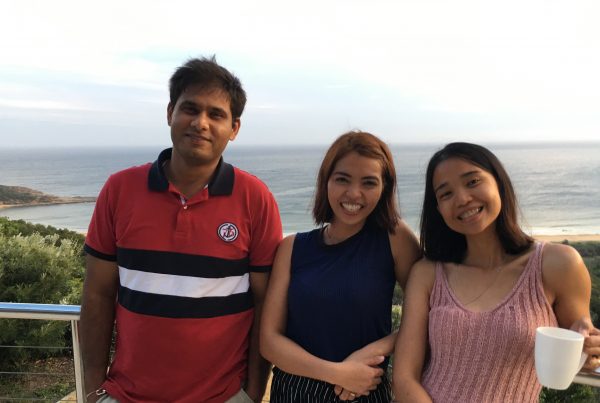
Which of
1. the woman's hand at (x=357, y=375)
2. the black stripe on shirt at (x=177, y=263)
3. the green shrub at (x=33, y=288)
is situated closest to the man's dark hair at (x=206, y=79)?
the black stripe on shirt at (x=177, y=263)

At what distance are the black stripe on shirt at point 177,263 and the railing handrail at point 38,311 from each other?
404 millimetres

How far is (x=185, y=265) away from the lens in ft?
7.06

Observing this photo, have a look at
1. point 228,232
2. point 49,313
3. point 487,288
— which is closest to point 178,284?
point 228,232

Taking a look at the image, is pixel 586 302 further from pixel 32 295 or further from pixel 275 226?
pixel 32 295

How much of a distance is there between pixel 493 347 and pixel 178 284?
135 cm

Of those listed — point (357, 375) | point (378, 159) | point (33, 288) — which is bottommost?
point (33, 288)

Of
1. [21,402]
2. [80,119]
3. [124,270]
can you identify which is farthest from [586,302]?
[80,119]

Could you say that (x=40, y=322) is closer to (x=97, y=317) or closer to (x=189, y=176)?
(x=97, y=317)

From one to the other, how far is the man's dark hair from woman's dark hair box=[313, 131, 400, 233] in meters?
0.52

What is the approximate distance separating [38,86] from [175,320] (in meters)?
43.6

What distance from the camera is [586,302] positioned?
191cm

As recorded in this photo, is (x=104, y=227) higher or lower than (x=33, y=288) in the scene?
higher

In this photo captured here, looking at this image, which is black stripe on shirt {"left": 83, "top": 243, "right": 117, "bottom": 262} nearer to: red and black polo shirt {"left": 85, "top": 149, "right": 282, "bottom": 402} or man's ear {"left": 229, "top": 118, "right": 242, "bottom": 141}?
red and black polo shirt {"left": 85, "top": 149, "right": 282, "bottom": 402}

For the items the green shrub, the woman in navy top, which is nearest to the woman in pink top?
the woman in navy top
